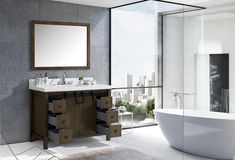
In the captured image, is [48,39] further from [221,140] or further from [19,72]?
[221,140]

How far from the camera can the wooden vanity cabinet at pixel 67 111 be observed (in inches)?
184

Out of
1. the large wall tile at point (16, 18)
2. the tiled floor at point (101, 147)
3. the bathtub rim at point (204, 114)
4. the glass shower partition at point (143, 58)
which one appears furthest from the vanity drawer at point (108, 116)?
the large wall tile at point (16, 18)

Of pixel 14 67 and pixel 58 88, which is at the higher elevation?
pixel 14 67

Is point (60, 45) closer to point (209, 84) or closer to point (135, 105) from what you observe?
point (135, 105)

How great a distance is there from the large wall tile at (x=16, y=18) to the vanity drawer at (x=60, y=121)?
138cm

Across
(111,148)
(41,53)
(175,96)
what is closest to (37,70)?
(41,53)

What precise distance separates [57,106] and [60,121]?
0.72 feet

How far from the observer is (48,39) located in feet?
17.3

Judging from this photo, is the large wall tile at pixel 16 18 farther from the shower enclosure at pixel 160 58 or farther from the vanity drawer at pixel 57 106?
the shower enclosure at pixel 160 58

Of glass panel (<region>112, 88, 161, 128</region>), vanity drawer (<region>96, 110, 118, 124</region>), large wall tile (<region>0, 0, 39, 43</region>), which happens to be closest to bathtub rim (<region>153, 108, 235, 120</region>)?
vanity drawer (<region>96, 110, 118, 124</region>)

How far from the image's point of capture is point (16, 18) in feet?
16.4

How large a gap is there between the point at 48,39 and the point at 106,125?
67.2 inches

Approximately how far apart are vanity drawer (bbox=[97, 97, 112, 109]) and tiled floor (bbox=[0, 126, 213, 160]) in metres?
0.58

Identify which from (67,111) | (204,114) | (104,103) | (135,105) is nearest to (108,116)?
(104,103)
